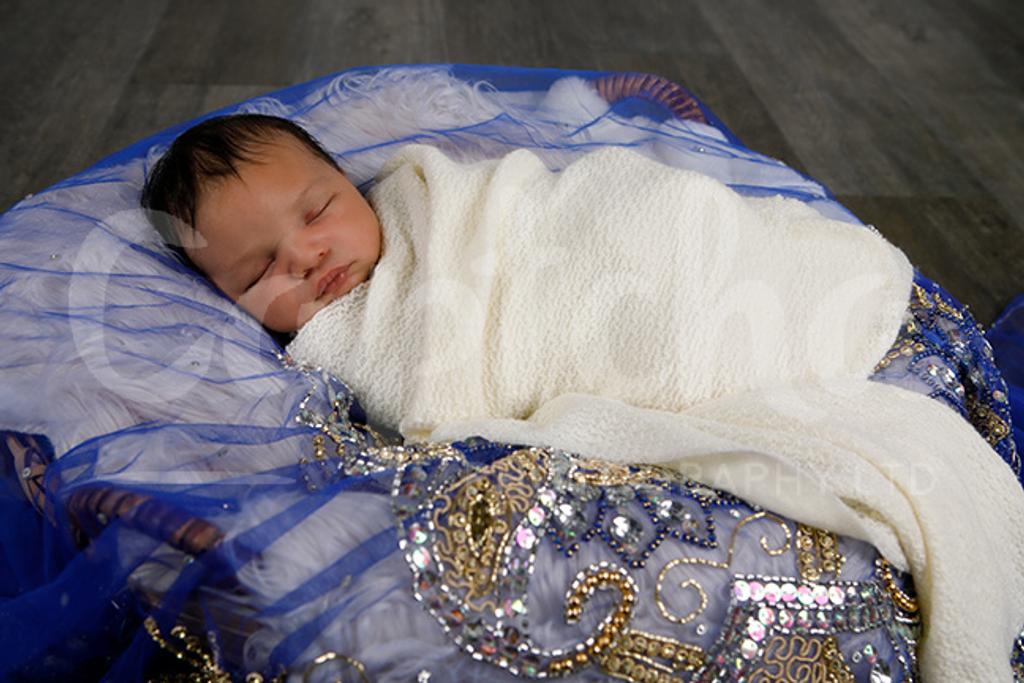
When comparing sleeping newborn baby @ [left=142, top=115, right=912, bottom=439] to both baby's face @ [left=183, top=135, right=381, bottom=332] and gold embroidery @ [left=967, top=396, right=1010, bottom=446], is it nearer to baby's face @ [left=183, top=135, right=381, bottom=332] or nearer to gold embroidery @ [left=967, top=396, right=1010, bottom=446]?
baby's face @ [left=183, top=135, right=381, bottom=332]

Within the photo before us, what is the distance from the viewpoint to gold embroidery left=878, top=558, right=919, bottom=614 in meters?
0.85

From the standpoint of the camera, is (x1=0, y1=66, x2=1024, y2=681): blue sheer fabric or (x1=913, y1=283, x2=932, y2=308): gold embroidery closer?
(x1=0, y1=66, x2=1024, y2=681): blue sheer fabric

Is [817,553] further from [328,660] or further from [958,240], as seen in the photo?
[958,240]

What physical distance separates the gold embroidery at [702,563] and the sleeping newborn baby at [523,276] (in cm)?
15

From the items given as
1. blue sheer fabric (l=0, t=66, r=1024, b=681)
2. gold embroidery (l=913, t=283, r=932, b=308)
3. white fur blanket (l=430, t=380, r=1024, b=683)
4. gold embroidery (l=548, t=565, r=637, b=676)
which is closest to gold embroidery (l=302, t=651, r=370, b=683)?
blue sheer fabric (l=0, t=66, r=1024, b=681)

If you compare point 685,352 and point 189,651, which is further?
point 685,352

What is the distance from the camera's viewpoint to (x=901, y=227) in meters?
1.90

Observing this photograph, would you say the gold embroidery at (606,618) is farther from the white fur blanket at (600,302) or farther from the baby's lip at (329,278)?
the baby's lip at (329,278)

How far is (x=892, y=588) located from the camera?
86 cm

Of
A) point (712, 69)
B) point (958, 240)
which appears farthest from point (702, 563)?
point (712, 69)

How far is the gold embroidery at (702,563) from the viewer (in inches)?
32.1

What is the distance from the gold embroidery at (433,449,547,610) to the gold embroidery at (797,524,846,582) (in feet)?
0.71

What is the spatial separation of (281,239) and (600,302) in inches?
13.1

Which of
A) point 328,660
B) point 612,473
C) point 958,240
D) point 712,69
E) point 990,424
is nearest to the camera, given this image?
point 328,660
